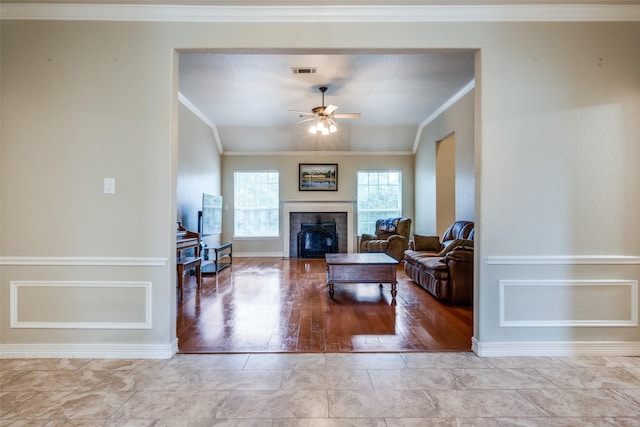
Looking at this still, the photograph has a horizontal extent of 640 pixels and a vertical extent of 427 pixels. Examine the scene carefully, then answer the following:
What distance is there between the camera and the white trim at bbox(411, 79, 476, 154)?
5.12 m

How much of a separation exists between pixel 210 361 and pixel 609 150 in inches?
139

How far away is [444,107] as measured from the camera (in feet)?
20.1

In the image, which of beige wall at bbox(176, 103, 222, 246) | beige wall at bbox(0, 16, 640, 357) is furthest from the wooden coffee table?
beige wall at bbox(176, 103, 222, 246)

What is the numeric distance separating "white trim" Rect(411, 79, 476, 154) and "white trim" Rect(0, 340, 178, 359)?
17.1 ft

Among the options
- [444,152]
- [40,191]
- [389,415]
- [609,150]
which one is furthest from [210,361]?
[444,152]

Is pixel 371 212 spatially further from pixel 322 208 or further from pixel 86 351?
pixel 86 351

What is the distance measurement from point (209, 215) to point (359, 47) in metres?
4.75

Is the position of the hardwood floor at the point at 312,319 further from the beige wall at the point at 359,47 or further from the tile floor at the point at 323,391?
the beige wall at the point at 359,47

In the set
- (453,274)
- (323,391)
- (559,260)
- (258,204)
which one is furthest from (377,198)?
(323,391)

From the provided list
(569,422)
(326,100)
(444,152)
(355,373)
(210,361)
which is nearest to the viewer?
(569,422)

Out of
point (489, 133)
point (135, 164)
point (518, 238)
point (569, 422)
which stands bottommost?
point (569, 422)

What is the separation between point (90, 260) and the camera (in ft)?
8.54

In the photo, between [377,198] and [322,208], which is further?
[377,198]

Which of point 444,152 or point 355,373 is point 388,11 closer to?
point 355,373
